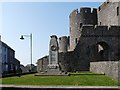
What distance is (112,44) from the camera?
37.8m

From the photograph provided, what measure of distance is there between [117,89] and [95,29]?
79.5 feet

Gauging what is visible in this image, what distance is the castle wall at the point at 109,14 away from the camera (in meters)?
38.2

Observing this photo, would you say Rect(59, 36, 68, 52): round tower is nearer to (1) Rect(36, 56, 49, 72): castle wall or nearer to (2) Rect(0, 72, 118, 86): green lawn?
(1) Rect(36, 56, 49, 72): castle wall

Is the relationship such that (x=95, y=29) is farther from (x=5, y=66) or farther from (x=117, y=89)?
(x=117, y=89)

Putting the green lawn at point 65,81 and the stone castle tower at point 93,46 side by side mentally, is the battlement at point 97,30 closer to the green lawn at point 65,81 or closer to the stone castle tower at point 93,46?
the stone castle tower at point 93,46

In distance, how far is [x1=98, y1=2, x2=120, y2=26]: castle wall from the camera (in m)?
38.2

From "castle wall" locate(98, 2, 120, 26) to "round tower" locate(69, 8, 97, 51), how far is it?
1.32 metres

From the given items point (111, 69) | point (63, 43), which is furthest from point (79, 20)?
point (111, 69)

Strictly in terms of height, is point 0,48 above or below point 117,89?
above

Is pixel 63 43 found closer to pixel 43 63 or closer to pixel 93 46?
pixel 43 63

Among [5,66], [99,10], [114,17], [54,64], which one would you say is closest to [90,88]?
[54,64]

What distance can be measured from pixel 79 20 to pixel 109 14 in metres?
5.62

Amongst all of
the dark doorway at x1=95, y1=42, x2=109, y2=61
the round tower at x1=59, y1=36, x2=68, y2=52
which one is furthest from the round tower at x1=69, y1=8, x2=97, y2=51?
the round tower at x1=59, y1=36, x2=68, y2=52

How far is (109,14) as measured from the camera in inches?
1603
